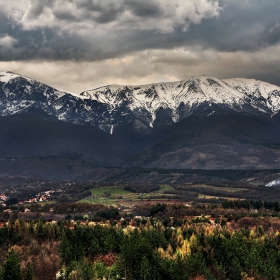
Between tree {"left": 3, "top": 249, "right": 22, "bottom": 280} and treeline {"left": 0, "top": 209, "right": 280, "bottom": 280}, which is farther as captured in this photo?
treeline {"left": 0, "top": 209, "right": 280, "bottom": 280}

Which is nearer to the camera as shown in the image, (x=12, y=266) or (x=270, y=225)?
(x=12, y=266)

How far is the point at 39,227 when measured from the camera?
151875 millimetres

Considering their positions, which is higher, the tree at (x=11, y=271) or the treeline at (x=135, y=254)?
the tree at (x=11, y=271)

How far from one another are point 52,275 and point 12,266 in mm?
27328

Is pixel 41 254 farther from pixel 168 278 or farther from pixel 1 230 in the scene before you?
pixel 168 278

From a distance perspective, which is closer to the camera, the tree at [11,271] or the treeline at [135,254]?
the tree at [11,271]

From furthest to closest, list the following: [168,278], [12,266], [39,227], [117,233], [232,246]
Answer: [39,227]
[117,233]
[232,246]
[168,278]
[12,266]

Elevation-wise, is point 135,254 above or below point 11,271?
below

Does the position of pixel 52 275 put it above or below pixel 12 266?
below

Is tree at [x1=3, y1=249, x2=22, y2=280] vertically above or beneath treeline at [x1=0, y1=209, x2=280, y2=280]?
above

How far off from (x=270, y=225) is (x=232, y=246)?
62457mm

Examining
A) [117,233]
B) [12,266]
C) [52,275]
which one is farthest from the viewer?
[117,233]

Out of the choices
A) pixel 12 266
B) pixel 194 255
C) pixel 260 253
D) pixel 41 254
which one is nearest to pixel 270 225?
pixel 260 253

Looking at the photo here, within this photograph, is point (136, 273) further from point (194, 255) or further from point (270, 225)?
point (270, 225)
